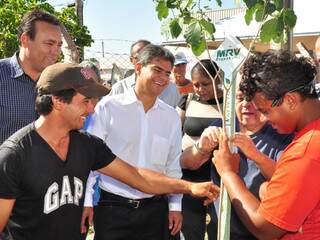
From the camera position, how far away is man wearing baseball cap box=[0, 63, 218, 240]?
90.4 inches

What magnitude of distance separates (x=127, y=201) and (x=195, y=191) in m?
0.89

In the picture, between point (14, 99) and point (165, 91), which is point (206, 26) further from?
point (165, 91)

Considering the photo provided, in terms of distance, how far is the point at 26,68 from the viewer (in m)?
3.45

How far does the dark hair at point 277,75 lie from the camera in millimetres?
2008

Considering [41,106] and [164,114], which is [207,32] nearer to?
[41,106]

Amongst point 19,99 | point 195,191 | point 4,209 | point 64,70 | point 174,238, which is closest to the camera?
point 4,209

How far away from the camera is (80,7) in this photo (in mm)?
12727

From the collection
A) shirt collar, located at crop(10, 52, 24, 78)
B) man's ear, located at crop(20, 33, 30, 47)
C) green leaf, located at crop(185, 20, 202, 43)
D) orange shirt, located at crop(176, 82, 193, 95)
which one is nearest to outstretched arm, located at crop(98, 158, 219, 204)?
green leaf, located at crop(185, 20, 202, 43)

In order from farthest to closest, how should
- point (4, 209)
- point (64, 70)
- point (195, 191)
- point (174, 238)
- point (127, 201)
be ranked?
point (174, 238)
point (127, 201)
point (195, 191)
point (64, 70)
point (4, 209)

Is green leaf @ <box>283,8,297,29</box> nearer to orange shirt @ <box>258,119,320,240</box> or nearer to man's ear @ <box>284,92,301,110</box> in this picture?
man's ear @ <box>284,92,301,110</box>

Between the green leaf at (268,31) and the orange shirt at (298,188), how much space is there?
2.17 ft

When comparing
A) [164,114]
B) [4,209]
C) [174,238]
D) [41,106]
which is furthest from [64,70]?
[174,238]

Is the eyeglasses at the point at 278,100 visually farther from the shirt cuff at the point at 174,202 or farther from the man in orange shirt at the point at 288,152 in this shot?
the shirt cuff at the point at 174,202

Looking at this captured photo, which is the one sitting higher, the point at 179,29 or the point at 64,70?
the point at 179,29
